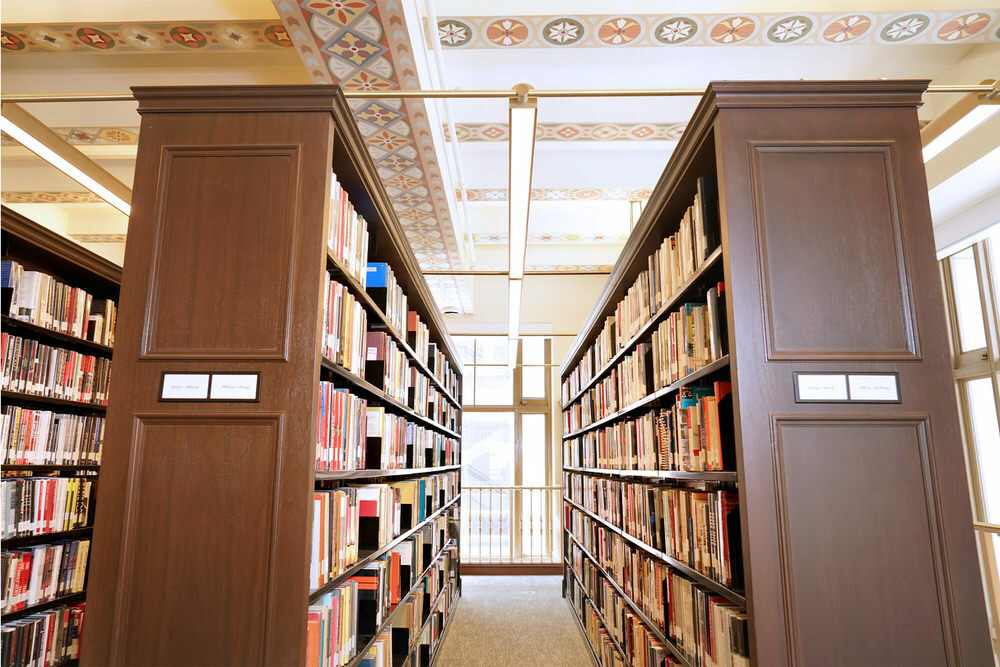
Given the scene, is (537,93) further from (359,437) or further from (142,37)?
(142,37)

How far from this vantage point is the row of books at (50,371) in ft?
9.46

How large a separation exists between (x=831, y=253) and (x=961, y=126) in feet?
2.68

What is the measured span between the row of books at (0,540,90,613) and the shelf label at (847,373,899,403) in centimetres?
319

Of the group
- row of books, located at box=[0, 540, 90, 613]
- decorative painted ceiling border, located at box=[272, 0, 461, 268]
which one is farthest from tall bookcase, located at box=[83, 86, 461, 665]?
row of books, located at box=[0, 540, 90, 613]

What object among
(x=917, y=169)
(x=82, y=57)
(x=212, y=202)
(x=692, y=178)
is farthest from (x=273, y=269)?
(x=82, y=57)

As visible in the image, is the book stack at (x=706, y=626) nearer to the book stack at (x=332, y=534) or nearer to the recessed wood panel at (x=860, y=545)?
the recessed wood panel at (x=860, y=545)

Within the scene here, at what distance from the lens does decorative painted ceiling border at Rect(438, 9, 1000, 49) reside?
2816mm

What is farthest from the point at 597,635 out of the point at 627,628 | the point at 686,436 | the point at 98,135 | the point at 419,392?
the point at 98,135

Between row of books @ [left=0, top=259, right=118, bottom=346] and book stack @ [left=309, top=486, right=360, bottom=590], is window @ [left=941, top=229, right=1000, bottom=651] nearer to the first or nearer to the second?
book stack @ [left=309, top=486, right=360, bottom=590]

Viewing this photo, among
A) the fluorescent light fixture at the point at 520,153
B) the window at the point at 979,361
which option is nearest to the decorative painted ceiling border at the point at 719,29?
the fluorescent light fixture at the point at 520,153

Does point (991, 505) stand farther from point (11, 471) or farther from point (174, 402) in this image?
point (11, 471)

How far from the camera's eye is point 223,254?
67.4 inches

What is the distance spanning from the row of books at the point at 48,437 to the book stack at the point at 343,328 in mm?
1838

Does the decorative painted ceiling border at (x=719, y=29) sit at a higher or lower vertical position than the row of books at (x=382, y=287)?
higher
